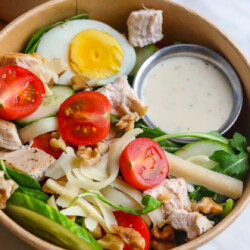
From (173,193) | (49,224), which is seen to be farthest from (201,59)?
(49,224)

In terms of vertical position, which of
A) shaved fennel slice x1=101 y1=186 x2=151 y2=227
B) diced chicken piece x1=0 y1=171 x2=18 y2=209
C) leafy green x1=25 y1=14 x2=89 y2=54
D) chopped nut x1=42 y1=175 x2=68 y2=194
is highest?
leafy green x1=25 y1=14 x2=89 y2=54

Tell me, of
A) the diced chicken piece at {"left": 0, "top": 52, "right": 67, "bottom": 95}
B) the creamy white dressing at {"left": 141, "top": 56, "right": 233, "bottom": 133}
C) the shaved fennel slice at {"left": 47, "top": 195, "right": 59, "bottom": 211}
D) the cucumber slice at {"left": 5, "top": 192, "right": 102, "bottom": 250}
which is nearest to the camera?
the cucumber slice at {"left": 5, "top": 192, "right": 102, "bottom": 250}

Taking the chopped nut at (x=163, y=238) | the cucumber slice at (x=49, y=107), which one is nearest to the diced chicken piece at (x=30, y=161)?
the cucumber slice at (x=49, y=107)

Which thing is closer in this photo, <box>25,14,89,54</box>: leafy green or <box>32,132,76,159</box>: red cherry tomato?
<box>32,132,76,159</box>: red cherry tomato

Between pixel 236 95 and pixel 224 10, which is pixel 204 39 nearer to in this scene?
pixel 236 95

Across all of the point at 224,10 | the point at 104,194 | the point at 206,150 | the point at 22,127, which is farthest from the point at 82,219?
the point at 224,10

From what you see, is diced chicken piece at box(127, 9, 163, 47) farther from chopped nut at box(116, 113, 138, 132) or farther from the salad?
chopped nut at box(116, 113, 138, 132)

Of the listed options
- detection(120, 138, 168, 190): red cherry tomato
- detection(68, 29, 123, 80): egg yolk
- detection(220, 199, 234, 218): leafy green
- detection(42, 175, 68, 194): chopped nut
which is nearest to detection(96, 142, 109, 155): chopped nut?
detection(120, 138, 168, 190): red cherry tomato
